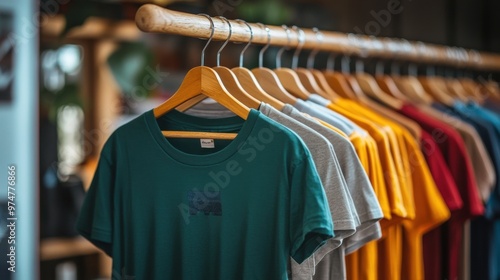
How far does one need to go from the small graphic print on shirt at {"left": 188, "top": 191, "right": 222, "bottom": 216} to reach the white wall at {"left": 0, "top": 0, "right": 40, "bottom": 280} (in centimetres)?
109

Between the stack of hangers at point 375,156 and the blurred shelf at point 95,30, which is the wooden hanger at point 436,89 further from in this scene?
the blurred shelf at point 95,30

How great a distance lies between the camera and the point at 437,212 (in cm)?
146

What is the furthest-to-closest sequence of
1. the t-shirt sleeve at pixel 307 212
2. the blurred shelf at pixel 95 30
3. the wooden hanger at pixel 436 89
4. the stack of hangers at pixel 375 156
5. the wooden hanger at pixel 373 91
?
the blurred shelf at pixel 95 30
the wooden hanger at pixel 436 89
the wooden hanger at pixel 373 91
the stack of hangers at pixel 375 156
the t-shirt sleeve at pixel 307 212

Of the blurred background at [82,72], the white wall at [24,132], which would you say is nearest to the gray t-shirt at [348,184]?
the blurred background at [82,72]

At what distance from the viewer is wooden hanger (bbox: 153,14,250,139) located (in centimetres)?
118

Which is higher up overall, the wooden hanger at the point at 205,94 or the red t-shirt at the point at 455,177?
the wooden hanger at the point at 205,94

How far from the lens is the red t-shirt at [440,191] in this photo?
1.54m

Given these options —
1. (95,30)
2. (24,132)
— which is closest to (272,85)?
(24,132)

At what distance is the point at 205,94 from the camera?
120 centimetres

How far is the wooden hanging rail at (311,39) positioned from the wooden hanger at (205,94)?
0.23ft

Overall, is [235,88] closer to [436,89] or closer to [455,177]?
[455,177]

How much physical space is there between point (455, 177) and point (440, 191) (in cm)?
12

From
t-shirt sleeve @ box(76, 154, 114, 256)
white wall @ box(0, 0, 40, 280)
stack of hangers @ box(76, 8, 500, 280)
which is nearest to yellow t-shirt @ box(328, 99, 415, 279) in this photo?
stack of hangers @ box(76, 8, 500, 280)

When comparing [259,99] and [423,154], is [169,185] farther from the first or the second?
[423,154]
